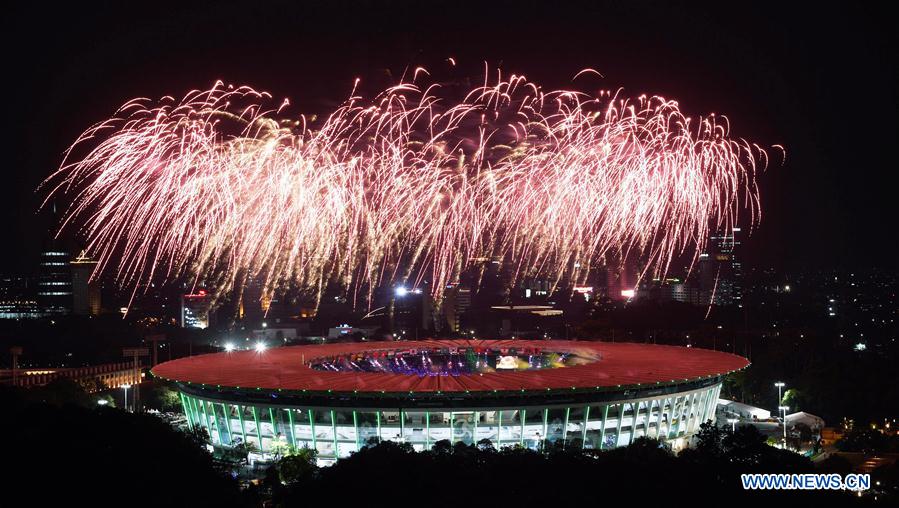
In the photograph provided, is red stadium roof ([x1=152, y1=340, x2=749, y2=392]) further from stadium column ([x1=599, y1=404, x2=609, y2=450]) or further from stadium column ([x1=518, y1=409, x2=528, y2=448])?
stadium column ([x1=599, y1=404, x2=609, y2=450])

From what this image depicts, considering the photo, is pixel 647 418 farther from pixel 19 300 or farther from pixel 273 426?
pixel 19 300

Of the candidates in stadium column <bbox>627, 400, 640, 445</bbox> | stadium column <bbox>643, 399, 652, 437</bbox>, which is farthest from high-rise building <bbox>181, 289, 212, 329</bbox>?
stadium column <bbox>643, 399, 652, 437</bbox>

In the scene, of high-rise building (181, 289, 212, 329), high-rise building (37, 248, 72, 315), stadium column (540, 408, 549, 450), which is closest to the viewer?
stadium column (540, 408, 549, 450)

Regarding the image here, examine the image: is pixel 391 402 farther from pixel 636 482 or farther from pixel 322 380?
pixel 636 482

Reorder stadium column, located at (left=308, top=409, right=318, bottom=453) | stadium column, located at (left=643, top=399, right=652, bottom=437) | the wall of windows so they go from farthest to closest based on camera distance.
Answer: stadium column, located at (left=643, top=399, right=652, bottom=437), stadium column, located at (left=308, top=409, right=318, bottom=453), the wall of windows

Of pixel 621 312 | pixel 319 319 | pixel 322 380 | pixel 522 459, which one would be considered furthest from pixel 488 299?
pixel 522 459

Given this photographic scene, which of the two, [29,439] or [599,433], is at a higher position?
[29,439]

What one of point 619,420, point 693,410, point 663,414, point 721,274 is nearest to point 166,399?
point 619,420
